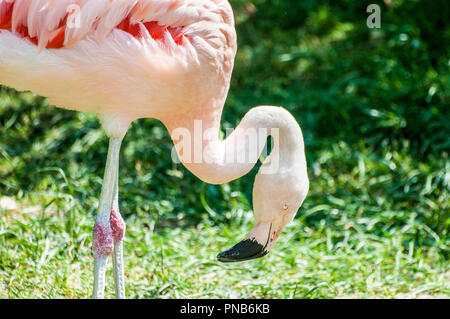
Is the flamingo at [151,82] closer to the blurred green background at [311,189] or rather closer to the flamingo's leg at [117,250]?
the flamingo's leg at [117,250]

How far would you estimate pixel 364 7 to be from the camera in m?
8.11

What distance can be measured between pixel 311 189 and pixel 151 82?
2.43 meters

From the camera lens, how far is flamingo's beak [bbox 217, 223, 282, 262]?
13.4 feet

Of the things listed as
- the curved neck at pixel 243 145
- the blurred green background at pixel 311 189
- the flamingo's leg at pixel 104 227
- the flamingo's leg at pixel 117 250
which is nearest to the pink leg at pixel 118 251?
the flamingo's leg at pixel 117 250

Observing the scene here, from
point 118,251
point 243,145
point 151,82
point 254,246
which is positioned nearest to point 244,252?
point 254,246

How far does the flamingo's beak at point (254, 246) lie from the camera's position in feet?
13.4

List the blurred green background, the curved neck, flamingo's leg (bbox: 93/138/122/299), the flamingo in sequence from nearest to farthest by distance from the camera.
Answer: the flamingo → flamingo's leg (bbox: 93/138/122/299) → the curved neck → the blurred green background

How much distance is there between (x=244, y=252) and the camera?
4.07 m

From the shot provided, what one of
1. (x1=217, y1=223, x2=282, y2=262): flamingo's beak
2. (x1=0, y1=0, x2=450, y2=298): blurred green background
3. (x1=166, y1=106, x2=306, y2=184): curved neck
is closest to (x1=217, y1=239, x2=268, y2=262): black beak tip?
(x1=217, y1=223, x2=282, y2=262): flamingo's beak

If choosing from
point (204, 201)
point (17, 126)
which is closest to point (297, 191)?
point (204, 201)

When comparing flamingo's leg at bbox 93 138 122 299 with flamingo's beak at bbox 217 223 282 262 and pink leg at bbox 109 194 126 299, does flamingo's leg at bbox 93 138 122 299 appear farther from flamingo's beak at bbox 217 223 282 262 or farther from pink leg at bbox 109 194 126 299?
flamingo's beak at bbox 217 223 282 262

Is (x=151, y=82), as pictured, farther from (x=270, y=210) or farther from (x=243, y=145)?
(x=270, y=210)

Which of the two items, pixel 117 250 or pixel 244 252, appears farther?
pixel 117 250

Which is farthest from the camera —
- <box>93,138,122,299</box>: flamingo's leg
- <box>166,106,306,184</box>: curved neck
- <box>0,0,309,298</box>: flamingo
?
<box>166,106,306,184</box>: curved neck
